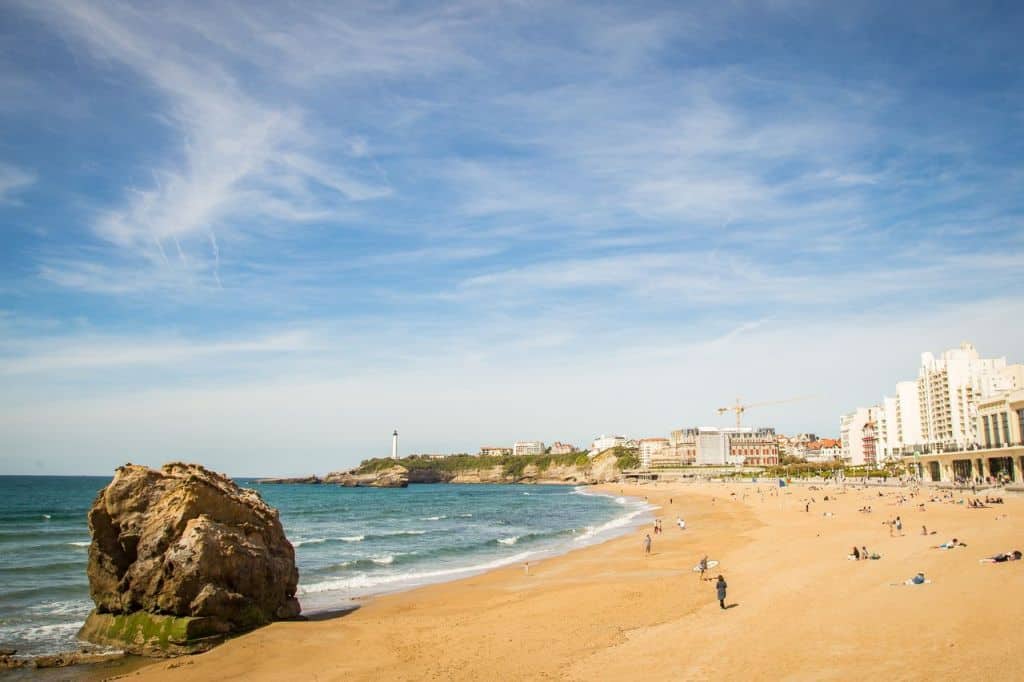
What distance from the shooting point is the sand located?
50.1ft

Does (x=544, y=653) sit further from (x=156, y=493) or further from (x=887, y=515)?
(x=887, y=515)

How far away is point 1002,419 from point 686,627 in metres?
85.9

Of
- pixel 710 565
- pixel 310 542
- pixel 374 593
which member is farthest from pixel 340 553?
pixel 710 565

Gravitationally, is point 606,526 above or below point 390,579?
below

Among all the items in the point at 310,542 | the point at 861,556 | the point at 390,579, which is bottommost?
the point at 310,542

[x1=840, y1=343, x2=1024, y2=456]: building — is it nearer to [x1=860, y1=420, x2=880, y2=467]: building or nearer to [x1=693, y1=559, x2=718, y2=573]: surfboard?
[x1=860, y1=420, x2=880, y2=467]: building

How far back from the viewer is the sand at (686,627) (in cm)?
1527

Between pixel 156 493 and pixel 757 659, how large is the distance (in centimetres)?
1908

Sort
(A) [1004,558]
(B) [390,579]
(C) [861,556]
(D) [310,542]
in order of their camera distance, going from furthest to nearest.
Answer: (D) [310,542] → (B) [390,579] → (C) [861,556] → (A) [1004,558]

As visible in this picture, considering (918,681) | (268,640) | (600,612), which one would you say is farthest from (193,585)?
(918,681)

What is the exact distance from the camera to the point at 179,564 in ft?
66.1

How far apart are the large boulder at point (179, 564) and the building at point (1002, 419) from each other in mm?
87452

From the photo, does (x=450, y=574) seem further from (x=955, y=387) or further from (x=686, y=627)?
(x=955, y=387)

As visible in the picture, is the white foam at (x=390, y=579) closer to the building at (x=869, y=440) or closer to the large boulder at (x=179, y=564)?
the large boulder at (x=179, y=564)
